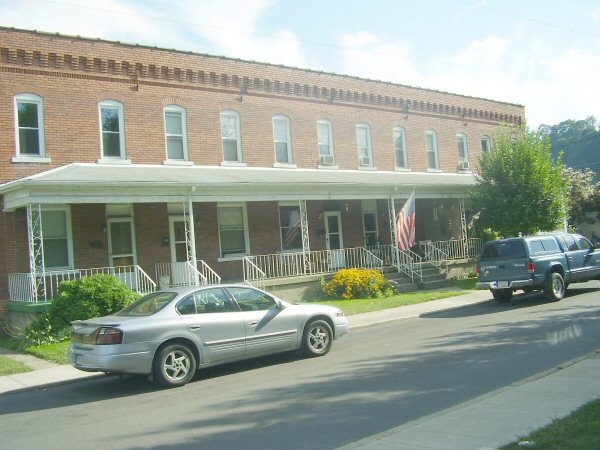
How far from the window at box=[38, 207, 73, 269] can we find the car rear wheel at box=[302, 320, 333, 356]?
31.6 ft

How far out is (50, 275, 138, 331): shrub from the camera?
550 inches

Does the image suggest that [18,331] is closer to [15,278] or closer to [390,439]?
[15,278]

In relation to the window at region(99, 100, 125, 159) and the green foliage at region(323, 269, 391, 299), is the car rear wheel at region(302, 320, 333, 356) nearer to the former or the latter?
the green foliage at region(323, 269, 391, 299)

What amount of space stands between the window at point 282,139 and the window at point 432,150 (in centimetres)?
803

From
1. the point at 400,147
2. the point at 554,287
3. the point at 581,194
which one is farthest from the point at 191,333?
the point at 581,194

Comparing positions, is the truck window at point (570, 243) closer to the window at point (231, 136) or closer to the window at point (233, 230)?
the window at point (233, 230)

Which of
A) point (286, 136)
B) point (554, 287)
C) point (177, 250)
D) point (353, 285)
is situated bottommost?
point (554, 287)

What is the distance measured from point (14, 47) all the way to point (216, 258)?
862 cm

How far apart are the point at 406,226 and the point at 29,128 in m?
11.9

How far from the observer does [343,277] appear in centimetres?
1980

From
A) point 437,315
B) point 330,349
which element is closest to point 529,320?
point 437,315

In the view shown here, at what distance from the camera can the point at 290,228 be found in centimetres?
2269

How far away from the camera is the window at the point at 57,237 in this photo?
1748 centimetres

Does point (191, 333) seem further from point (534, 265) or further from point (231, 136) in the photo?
point (231, 136)
